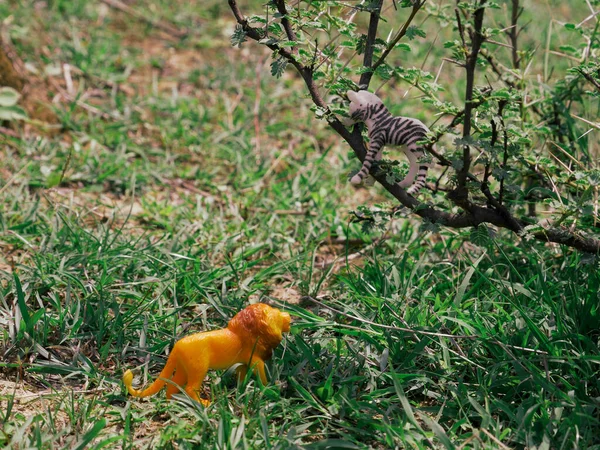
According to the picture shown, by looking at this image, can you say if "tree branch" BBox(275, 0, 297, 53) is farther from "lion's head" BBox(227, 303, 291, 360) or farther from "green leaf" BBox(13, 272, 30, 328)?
"green leaf" BBox(13, 272, 30, 328)

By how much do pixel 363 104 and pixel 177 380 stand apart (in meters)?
1.13

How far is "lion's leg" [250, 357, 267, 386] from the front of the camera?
2.38 metres

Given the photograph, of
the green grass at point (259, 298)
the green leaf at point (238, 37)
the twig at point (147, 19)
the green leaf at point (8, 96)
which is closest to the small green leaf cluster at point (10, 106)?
the green leaf at point (8, 96)

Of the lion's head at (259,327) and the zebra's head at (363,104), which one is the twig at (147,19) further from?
the lion's head at (259,327)

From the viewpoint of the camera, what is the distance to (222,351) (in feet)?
7.70

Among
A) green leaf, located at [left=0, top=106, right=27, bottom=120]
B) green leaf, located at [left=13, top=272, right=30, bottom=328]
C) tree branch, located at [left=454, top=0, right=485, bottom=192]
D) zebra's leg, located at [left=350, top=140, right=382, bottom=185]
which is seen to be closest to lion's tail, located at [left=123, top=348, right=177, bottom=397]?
green leaf, located at [left=13, top=272, right=30, bottom=328]

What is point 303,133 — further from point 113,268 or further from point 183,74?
point 113,268

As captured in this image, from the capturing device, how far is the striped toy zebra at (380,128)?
2.58 meters

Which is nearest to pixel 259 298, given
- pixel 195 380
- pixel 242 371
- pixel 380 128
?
pixel 242 371

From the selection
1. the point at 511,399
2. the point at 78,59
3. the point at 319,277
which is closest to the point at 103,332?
the point at 319,277

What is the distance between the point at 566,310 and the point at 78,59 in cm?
379

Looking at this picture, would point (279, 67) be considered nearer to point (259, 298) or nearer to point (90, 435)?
point (259, 298)

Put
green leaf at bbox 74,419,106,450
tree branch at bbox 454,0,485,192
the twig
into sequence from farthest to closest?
the twig < tree branch at bbox 454,0,485,192 < green leaf at bbox 74,419,106,450

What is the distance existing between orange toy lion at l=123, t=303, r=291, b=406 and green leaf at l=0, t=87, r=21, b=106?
2558 millimetres
